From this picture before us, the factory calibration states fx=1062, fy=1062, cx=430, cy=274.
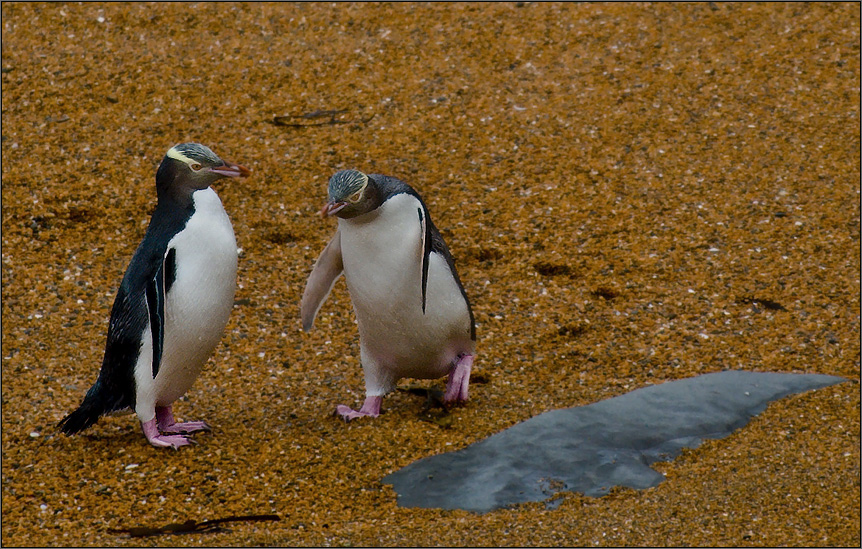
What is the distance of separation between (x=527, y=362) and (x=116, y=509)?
189 cm

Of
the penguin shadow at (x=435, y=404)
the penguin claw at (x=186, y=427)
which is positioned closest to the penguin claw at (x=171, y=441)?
the penguin claw at (x=186, y=427)

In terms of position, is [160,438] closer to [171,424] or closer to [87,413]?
[171,424]

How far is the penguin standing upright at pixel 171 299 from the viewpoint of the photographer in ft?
11.9

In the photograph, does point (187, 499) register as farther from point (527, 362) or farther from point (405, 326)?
point (527, 362)

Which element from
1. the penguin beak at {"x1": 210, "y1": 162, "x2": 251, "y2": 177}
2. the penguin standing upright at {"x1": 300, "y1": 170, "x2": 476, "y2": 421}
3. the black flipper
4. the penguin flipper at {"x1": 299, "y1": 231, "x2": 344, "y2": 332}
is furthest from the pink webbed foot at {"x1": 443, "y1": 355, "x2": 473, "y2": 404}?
the penguin beak at {"x1": 210, "y1": 162, "x2": 251, "y2": 177}

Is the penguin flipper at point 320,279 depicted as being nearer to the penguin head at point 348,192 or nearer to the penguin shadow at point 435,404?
the penguin head at point 348,192

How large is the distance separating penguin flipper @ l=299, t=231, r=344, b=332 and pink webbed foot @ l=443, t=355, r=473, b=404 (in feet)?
1.92

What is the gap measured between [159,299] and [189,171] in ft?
1.47

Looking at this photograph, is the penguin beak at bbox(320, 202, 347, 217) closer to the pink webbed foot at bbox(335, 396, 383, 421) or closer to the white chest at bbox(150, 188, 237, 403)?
the white chest at bbox(150, 188, 237, 403)

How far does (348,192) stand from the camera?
3570 mm

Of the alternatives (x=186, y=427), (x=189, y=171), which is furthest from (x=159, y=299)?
(x=186, y=427)

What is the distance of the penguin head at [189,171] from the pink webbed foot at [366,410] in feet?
3.21

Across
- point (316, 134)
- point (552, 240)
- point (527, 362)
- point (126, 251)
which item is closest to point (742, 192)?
point (552, 240)

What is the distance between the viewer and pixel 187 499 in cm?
345
